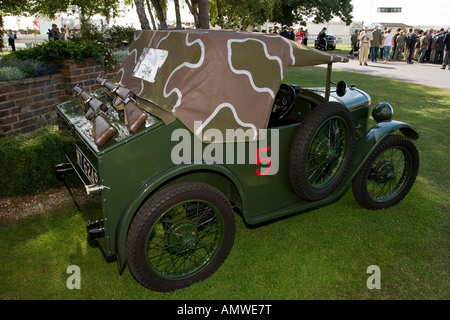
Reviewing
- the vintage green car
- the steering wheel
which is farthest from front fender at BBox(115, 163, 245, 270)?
the steering wheel

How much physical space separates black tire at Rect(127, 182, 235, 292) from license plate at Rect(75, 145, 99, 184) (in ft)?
1.35

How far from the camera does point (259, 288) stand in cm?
297

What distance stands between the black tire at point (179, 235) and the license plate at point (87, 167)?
410 mm

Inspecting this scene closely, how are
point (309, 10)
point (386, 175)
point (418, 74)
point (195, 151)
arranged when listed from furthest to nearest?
point (309, 10)
point (418, 74)
point (386, 175)
point (195, 151)

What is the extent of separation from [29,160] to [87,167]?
178 cm

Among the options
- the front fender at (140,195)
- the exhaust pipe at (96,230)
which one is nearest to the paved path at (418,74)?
the front fender at (140,195)

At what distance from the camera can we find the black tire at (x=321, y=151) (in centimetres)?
302

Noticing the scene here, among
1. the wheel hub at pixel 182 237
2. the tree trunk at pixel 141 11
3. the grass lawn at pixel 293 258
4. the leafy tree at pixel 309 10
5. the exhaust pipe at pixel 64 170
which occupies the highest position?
the leafy tree at pixel 309 10

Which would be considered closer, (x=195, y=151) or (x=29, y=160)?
(x=195, y=151)

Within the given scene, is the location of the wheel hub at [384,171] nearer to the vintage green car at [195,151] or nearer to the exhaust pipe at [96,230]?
the vintage green car at [195,151]

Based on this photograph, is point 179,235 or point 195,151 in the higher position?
point 195,151

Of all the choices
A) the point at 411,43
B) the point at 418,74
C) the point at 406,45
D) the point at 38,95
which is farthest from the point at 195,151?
the point at 406,45

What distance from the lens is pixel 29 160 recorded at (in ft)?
13.5

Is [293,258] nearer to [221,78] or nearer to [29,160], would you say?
[221,78]
